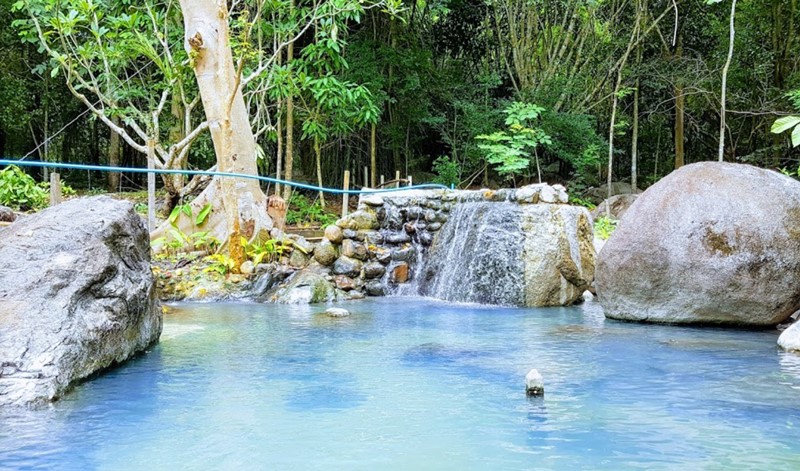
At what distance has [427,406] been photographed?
3.45m

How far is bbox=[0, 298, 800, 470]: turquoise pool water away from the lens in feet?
8.93

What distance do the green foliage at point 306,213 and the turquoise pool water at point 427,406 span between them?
313 inches

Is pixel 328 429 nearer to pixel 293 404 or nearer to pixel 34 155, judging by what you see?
pixel 293 404

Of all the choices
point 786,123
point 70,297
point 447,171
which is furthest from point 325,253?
point 786,123

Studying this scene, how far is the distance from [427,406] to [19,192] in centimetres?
924

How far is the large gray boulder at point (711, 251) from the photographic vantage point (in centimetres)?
562

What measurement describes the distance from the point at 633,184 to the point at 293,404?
14.7 metres

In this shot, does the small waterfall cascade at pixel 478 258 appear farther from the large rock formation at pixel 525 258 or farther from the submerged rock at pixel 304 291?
the submerged rock at pixel 304 291

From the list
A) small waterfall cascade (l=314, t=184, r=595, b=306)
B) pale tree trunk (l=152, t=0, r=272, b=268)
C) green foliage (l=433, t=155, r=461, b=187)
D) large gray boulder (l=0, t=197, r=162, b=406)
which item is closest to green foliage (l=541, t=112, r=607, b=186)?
green foliage (l=433, t=155, r=461, b=187)

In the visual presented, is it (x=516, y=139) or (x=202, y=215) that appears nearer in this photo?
(x=202, y=215)

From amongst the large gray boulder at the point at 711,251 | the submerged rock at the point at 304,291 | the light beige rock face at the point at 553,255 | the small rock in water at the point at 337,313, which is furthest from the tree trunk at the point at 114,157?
the large gray boulder at the point at 711,251

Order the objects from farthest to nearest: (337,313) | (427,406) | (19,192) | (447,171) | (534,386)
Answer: (447,171), (19,192), (337,313), (534,386), (427,406)

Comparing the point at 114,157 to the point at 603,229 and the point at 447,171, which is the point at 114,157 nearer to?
the point at 447,171

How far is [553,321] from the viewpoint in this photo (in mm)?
6484
